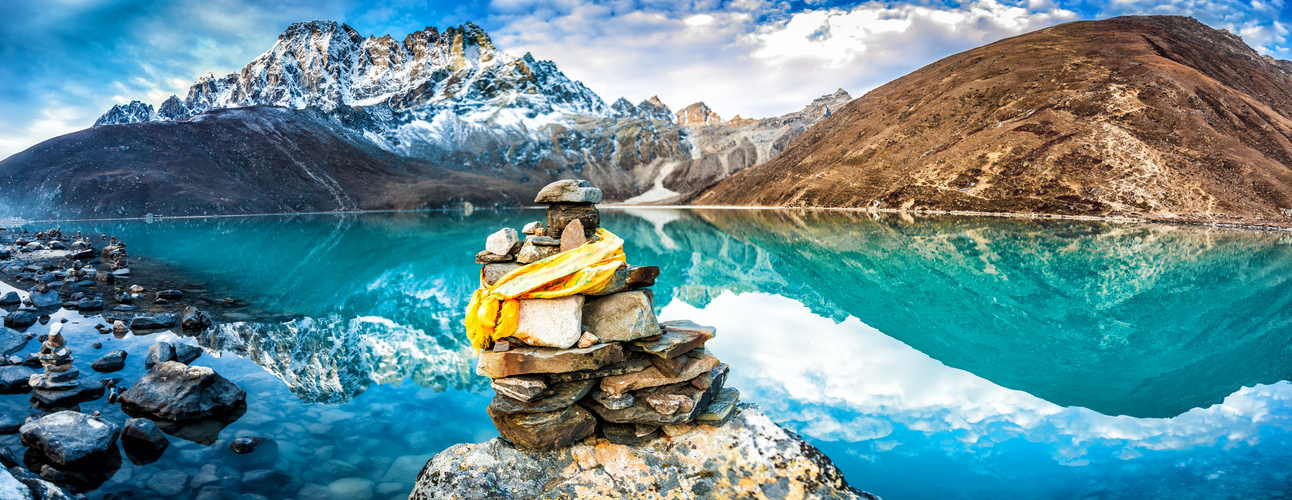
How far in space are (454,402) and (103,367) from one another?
6.81m

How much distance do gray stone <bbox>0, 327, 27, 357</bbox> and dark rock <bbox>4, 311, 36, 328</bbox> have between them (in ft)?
6.57

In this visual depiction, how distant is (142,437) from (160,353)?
4470mm

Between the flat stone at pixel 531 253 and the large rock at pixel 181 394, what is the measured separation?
211 inches

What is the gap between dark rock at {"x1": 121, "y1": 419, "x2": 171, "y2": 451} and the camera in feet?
22.5

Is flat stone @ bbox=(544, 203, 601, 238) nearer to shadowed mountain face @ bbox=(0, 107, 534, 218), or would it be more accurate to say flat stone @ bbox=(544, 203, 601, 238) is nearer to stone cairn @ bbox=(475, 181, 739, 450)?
stone cairn @ bbox=(475, 181, 739, 450)

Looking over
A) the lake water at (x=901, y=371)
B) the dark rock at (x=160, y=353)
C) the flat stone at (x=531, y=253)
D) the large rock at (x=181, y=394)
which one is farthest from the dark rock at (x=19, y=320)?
the flat stone at (x=531, y=253)

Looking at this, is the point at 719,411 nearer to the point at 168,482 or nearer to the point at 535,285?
the point at 535,285

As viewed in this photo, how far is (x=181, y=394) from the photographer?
26.0 ft

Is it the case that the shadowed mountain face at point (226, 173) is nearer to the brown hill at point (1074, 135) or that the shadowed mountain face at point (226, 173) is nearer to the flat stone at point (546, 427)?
the brown hill at point (1074, 135)

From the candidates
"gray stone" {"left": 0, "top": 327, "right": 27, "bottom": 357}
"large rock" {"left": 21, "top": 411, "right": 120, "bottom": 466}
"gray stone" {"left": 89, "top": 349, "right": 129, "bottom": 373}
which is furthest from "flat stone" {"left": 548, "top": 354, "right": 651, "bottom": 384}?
"gray stone" {"left": 0, "top": 327, "right": 27, "bottom": 357}

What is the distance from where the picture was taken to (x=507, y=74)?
19500 centimetres

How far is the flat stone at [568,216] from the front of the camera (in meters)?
7.36

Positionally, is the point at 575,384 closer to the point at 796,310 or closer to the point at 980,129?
the point at 796,310

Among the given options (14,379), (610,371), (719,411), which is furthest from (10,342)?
(719,411)
